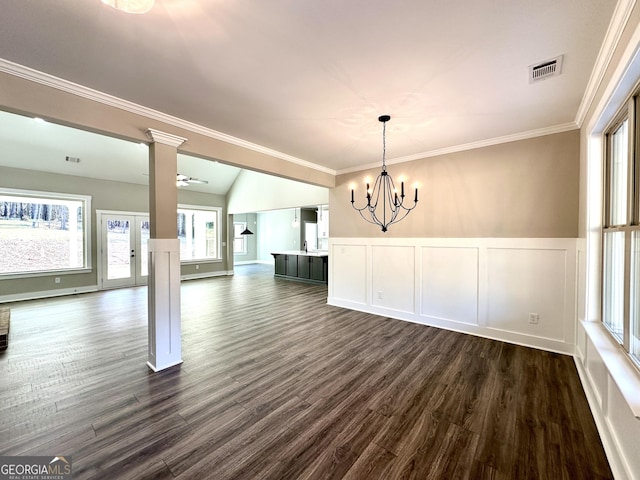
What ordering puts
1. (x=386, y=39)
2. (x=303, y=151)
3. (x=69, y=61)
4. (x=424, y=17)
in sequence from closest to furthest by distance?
(x=424, y=17)
(x=386, y=39)
(x=69, y=61)
(x=303, y=151)

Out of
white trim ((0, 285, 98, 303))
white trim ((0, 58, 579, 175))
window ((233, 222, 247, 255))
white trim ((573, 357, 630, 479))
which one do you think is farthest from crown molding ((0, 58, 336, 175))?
window ((233, 222, 247, 255))

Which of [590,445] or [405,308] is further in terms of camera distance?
[405,308]

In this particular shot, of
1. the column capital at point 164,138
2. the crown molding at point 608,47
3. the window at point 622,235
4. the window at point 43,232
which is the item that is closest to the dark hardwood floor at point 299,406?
the window at point 622,235

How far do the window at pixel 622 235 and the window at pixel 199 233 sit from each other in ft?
31.2

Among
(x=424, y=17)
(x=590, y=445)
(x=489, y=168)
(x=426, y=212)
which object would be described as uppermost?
(x=424, y=17)

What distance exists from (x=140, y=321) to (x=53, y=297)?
349 centimetres

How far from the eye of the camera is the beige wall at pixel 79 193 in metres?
5.70

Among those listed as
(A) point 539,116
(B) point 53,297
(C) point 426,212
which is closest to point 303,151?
(C) point 426,212

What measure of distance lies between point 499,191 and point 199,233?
8.97 meters

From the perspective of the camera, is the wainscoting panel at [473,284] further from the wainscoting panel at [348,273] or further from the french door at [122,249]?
the french door at [122,249]

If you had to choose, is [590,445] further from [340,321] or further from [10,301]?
[10,301]

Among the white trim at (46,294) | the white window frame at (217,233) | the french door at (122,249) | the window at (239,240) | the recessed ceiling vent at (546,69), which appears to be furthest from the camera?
the window at (239,240)

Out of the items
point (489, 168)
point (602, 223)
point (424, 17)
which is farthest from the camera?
point (489, 168)

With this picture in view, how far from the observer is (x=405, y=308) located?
14.7 feet
